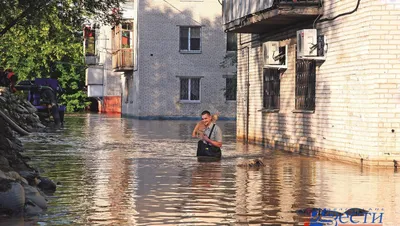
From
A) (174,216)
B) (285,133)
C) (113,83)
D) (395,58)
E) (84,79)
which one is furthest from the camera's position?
(84,79)

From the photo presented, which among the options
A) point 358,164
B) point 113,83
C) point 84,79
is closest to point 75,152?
point 358,164

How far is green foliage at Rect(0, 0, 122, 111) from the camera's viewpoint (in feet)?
86.2

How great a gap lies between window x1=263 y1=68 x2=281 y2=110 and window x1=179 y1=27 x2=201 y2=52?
2781 cm

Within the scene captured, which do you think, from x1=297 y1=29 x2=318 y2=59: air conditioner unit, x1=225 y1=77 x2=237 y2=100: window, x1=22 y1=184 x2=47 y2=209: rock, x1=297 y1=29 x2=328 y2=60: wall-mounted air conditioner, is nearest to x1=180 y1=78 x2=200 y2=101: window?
x1=225 y1=77 x2=237 y2=100: window

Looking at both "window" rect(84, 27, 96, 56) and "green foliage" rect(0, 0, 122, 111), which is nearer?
"green foliage" rect(0, 0, 122, 111)

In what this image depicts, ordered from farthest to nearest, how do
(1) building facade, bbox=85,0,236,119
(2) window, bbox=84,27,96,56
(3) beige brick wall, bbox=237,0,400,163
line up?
1. (2) window, bbox=84,27,96,56
2. (1) building facade, bbox=85,0,236,119
3. (3) beige brick wall, bbox=237,0,400,163

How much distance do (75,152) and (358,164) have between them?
286 inches

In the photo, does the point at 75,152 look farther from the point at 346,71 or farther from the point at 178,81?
the point at 178,81

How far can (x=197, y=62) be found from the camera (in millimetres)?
55344

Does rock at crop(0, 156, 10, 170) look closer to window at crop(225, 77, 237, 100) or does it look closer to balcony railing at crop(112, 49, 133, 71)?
window at crop(225, 77, 237, 100)

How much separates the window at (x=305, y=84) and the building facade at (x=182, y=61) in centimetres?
3013

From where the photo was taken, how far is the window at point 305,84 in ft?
76.6

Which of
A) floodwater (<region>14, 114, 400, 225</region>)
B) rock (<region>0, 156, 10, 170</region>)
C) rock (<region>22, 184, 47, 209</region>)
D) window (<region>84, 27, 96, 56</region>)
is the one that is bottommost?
floodwater (<region>14, 114, 400, 225</region>)

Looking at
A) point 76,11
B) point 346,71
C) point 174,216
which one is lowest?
point 174,216
